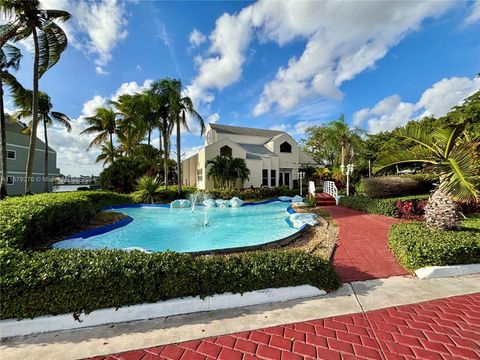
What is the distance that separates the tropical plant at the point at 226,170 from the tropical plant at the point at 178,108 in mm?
3248

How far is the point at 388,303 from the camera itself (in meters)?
3.74

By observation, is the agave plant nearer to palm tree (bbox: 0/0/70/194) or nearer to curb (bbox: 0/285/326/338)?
palm tree (bbox: 0/0/70/194)

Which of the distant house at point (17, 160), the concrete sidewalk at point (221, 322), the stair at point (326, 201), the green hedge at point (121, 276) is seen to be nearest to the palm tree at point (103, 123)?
the distant house at point (17, 160)

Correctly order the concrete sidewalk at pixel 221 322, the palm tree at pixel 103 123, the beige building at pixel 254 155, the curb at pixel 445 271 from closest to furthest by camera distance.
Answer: the concrete sidewalk at pixel 221 322
the curb at pixel 445 271
the beige building at pixel 254 155
the palm tree at pixel 103 123

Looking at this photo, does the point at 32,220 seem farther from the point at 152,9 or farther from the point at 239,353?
the point at 152,9

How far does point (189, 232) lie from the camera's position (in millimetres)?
10570

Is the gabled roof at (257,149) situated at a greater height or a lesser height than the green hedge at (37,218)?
greater

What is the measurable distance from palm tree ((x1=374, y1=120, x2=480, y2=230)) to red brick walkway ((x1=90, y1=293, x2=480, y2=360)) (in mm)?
3159

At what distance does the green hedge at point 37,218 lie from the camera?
15.5ft

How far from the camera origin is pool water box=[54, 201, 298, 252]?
8383 millimetres

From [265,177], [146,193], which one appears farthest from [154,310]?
[265,177]

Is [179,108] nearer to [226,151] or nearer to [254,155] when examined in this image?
[226,151]

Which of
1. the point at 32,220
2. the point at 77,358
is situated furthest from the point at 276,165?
the point at 77,358

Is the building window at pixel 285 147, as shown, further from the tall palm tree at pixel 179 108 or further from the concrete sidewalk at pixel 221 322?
the concrete sidewalk at pixel 221 322
